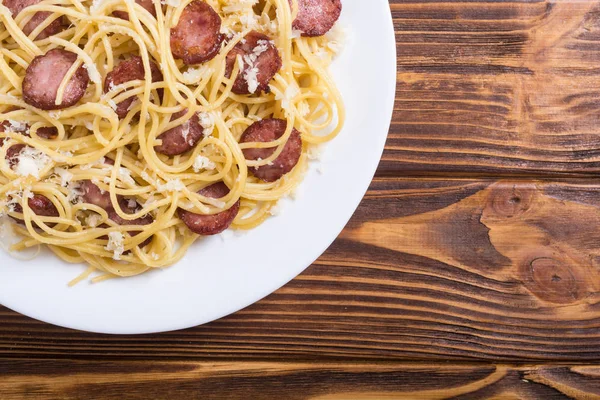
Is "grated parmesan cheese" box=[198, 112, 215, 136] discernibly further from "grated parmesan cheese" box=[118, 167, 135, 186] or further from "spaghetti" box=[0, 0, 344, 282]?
"grated parmesan cheese" box=[118, 167, 135, 186]

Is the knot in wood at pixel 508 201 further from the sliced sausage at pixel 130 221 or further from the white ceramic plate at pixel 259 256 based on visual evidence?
the sliced sausage at pixel 130 221

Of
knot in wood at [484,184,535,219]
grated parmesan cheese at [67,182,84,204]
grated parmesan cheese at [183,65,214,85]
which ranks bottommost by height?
grated parmesan cheese at [67,182,84,204]

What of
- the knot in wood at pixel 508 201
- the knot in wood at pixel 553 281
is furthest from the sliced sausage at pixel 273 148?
the knot in wood at pixel 553 281

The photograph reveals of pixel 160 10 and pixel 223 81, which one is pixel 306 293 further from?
pixel 160 10

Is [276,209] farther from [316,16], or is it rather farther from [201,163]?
[316,16]

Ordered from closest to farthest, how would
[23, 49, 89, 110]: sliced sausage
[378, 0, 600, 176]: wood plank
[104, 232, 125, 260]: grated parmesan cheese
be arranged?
[23, 49, 89, 110]: sliced sausage → [104, 232, 125, 260]: grated parmesan cheese → [378, 0, 600, 176]: wood plank

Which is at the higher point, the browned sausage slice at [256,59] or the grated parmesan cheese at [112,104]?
the browned sausage slice at [256,59]

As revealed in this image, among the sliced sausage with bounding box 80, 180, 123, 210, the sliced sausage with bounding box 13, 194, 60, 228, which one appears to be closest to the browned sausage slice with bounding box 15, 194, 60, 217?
the sliced sausage with bounding box 13, 194, 60, 228
